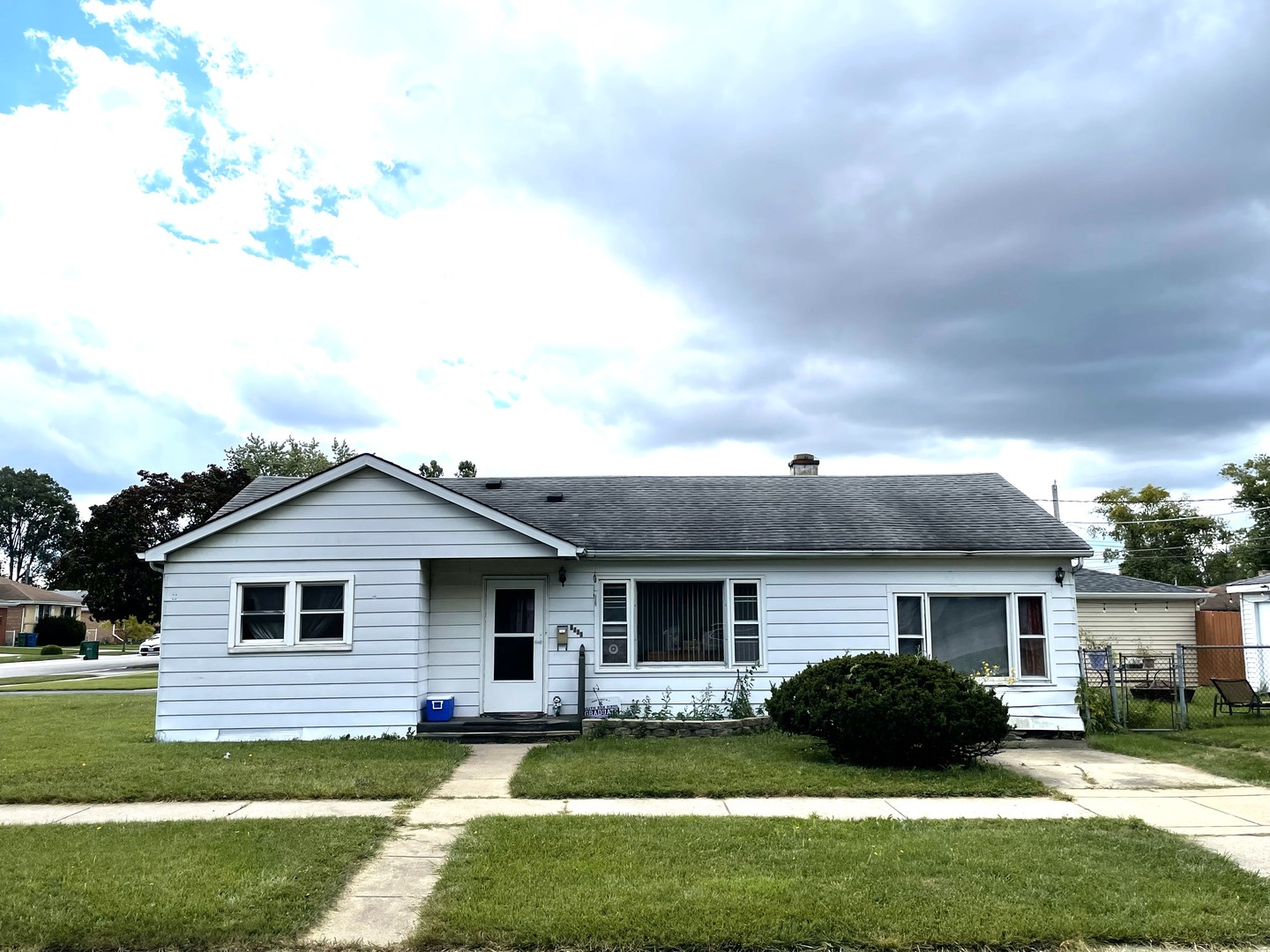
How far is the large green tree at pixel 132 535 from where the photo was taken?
3438cm

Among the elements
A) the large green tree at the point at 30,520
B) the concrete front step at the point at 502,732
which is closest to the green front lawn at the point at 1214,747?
the concrete front step at the point at 502,732

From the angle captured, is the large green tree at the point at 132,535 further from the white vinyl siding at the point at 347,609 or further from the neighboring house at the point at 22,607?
the neighboring house at the point at 22,607

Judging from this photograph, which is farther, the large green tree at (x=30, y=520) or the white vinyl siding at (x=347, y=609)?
the large green tree at (x=30, y=520)

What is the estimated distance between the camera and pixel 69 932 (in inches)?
198

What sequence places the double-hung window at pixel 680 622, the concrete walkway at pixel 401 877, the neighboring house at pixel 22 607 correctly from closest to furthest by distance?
the concrete walkway at pixel 401 877, the double-hung window at pixel 680 622, the neighboring house at pixel 22 607

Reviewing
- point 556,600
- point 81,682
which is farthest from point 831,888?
point 81,682

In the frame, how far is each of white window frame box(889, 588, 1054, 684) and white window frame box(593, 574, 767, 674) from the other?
75.2 inches

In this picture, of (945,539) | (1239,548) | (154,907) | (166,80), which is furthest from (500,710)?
(1239,548)

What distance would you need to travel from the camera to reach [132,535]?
114ft

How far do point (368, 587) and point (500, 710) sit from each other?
2.65 metres

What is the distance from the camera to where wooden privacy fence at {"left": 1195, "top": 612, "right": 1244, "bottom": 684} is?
2258 centimetres

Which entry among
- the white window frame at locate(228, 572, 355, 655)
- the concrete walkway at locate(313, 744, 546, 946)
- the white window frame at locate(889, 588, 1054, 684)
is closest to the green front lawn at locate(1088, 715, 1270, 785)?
the white window frame at locate(889, 588, 1054, 684)

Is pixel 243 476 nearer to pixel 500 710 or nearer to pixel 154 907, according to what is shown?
pixel 500 710

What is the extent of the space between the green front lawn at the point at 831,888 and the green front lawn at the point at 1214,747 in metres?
A: 4.12
